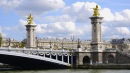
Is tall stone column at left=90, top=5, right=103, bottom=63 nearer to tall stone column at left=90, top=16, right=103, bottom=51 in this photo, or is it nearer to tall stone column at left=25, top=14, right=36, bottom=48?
tall stone column at left=90, top=16, right=103, bottom=51

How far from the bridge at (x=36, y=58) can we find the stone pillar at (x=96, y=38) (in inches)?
118

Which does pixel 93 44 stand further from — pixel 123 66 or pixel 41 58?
pixel 41 58

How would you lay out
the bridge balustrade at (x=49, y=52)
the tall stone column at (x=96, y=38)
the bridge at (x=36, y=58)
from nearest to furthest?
the bridge at (x=36, y=58) → the bridge balustrade at (x=49, y=52) → the tall stone column at (x=96, y=38)

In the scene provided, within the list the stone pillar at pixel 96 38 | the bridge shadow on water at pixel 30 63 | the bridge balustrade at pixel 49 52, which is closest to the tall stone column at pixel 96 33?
the stone pillar at pixel 96 38

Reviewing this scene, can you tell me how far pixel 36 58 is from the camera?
142 ft

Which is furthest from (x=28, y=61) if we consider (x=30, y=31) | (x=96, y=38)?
(x=30, y=31)

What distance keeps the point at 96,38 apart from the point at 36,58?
11.7 meters

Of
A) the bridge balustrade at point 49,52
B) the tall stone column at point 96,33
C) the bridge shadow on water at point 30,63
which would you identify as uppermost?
the tall stone column at point 96,33

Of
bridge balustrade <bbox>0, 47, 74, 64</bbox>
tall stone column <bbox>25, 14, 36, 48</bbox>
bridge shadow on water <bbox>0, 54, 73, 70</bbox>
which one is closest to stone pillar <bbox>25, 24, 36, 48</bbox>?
tall stone column <bbox>25, 14, 36, 48</bbox>

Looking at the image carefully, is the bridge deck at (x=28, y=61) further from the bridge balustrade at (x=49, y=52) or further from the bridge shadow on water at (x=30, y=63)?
the bridge balustrade at (x=49, y=52)

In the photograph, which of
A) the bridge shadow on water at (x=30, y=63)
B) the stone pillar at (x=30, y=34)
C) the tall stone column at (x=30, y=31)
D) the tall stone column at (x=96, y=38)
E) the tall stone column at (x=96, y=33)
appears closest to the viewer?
the bridge shadow on water at (x=30, y=63)

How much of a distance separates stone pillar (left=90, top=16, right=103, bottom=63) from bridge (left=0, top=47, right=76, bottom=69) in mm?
3007

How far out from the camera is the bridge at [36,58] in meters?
41.9

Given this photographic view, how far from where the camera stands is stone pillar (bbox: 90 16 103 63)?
51859 millimetres
